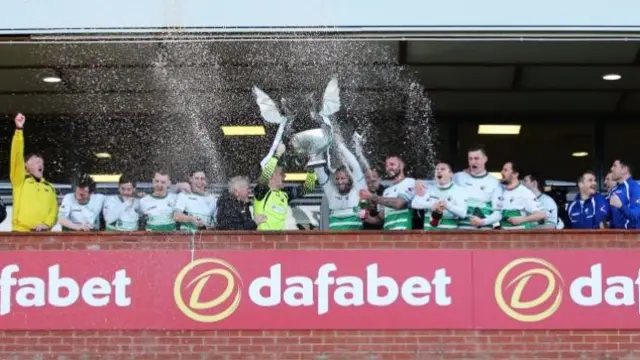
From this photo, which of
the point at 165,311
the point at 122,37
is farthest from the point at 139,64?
the point at 165,311

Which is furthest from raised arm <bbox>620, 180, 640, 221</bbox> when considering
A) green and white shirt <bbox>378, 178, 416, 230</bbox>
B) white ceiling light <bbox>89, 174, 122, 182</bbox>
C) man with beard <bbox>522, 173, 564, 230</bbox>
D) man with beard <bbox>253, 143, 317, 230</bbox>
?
white ceiling light <bbox>89, 174, 122, 182</bbox>

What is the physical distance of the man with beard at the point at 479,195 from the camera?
999cm

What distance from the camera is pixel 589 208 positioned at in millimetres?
11086

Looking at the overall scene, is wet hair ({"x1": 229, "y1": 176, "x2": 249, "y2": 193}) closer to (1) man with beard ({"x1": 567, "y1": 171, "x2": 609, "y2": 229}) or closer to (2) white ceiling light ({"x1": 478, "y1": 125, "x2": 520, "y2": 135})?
(1) man with beard ({"x1": 567, "y1": 171, "x2": 609, "y2": 229})

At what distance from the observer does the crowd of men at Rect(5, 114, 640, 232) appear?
1008cm

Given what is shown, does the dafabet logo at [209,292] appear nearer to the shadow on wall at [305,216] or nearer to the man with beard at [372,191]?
the man with beard at [372,191]

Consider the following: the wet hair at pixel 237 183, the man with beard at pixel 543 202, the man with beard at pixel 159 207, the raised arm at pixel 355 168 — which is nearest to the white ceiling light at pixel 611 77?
the man with beard at pixel 543 202

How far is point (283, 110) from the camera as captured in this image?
15.3 metres

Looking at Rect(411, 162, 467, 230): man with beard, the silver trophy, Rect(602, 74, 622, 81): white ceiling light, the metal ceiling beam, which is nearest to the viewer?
Rect(411, 162, 467, 230): man with beard

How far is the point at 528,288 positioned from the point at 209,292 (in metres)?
2.97

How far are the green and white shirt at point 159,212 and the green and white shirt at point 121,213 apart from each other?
25 cm

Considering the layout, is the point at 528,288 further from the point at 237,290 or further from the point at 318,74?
the point at 318,74

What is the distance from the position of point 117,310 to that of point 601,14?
6.22m

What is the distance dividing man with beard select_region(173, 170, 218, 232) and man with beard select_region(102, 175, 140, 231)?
0.61 m
